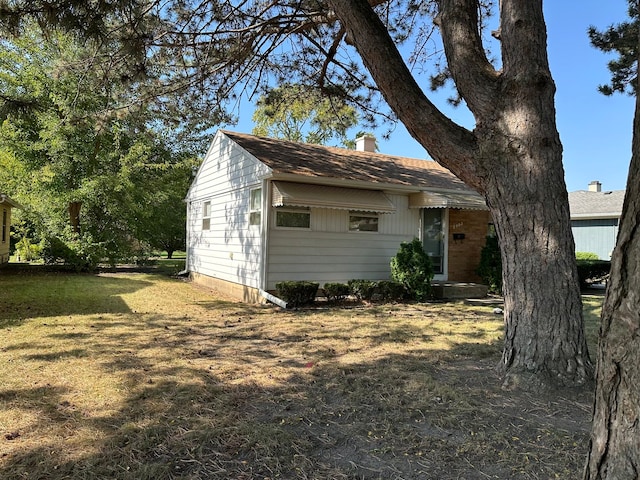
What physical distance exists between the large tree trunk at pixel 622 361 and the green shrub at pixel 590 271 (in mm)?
13204

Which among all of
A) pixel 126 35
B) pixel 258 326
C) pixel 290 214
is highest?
pixel 126 35

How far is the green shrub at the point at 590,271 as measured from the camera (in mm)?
13523

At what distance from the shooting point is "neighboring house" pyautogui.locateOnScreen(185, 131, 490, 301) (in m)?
9.62

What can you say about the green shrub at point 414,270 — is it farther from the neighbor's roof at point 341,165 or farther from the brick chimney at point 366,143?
the brick chimney at point 366,143

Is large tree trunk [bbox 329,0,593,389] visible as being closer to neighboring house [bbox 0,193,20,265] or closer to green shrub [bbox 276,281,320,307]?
green shrub [bbox 276,281,320,307]

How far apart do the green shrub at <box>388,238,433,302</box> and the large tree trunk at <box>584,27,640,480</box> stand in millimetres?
8359

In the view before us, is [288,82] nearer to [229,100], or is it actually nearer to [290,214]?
[229,100]

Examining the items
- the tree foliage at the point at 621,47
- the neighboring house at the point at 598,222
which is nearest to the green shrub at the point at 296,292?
the tree foliage at the point at 621,47

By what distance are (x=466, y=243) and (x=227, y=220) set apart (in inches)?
266

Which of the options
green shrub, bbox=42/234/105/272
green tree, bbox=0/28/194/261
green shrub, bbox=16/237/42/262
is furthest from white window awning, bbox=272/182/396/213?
green shrub, bbox=16/237/42/262

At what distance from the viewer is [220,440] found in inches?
118

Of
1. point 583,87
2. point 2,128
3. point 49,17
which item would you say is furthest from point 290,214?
point 2,128

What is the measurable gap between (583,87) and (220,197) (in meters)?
9.27

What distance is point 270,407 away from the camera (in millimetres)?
3611
